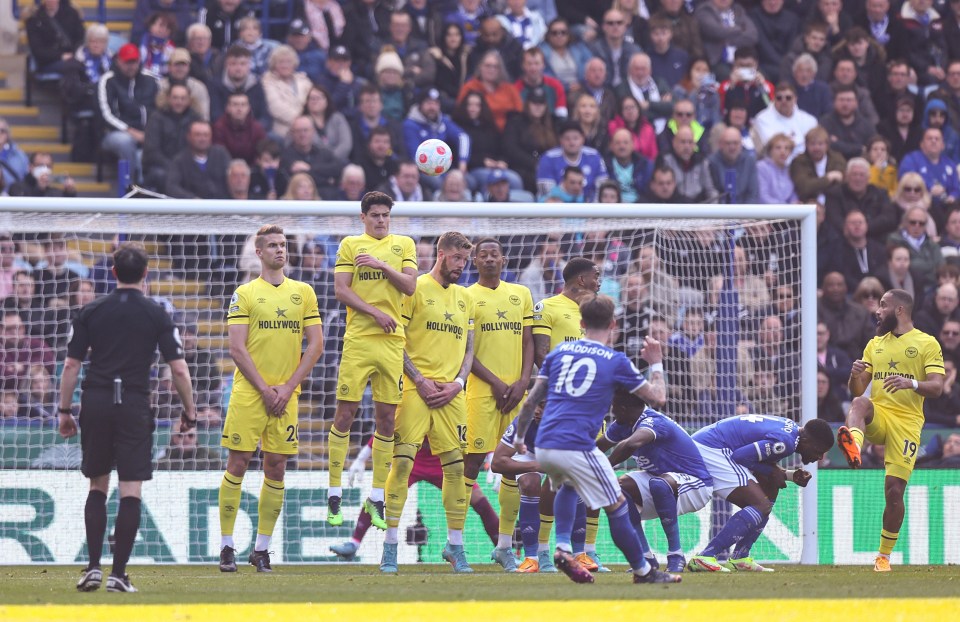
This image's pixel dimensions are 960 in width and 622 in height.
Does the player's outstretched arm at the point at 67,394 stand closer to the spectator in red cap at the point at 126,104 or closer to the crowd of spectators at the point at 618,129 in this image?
the crowd of spectators at the point at 618,129

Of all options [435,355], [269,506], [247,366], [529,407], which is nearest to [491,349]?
[435,355]

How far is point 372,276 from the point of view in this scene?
1205 cm

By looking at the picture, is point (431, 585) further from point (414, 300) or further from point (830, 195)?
point (830, 195)

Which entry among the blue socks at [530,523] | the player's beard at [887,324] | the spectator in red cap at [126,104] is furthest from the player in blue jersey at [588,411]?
the spectator in red cap at [126,104]

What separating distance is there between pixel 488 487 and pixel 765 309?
3.28 m

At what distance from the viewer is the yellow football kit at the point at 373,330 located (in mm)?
11930

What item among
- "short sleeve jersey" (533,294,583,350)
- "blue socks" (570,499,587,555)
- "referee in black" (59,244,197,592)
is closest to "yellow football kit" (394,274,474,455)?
"short sleeve jersey" (533,294,583,350)

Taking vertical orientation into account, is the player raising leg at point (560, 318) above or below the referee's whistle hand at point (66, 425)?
above

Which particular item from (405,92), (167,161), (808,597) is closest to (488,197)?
(405,92)

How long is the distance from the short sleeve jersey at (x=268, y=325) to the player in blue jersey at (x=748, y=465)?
3.37m

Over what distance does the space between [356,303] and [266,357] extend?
0.88m

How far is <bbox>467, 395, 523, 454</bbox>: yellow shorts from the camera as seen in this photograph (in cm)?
1249

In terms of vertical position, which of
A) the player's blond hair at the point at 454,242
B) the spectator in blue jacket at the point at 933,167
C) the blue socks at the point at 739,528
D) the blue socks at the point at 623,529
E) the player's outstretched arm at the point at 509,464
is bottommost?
the blue socks at the point at 739,528

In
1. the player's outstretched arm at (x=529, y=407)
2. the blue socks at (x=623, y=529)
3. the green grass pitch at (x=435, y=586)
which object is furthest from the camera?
the player's outstretched arm at (x=529, y=407)
